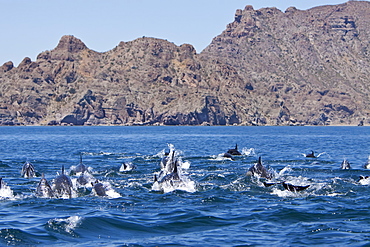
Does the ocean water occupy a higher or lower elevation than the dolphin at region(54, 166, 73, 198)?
lower

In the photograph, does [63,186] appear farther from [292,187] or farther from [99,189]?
[292,187]

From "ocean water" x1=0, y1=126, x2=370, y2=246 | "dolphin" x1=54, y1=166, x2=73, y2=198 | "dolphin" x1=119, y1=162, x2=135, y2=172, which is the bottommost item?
"ocean water" x1=0, y1=126, x2=370, y2=246

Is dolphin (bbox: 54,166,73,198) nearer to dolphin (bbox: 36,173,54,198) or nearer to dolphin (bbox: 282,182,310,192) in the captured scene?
dolphin (bbox: 36,173,54,198)

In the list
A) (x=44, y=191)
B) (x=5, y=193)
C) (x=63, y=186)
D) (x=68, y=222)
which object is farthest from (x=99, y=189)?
(x=68, y=222)

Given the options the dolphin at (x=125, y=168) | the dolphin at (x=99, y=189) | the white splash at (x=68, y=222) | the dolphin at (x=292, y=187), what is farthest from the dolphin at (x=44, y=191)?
the dolphin at (x=125, y=168)

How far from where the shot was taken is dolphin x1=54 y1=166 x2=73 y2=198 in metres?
26.3

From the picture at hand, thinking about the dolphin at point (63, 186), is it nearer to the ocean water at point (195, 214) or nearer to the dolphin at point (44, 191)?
the dolphin at point (44, 191)

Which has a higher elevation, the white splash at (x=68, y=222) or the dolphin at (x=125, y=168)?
the dolphin at (x=125, y=168)

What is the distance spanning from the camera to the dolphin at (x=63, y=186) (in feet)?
86.4

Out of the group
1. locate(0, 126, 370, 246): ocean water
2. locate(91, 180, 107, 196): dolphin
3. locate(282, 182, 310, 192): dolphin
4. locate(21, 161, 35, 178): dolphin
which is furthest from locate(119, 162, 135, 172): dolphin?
locate(282, 182, 310, 192): dolphin

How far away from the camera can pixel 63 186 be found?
26484 mm

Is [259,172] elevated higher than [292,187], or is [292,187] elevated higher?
[259,172]

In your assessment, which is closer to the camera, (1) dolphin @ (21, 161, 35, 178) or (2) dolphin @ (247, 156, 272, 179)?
(2) dolphin @ (247, 156, 272, 179)

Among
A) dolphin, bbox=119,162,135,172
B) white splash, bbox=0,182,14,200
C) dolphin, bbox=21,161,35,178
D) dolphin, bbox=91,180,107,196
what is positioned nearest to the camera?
white splash, bbox=0,182,14,200
